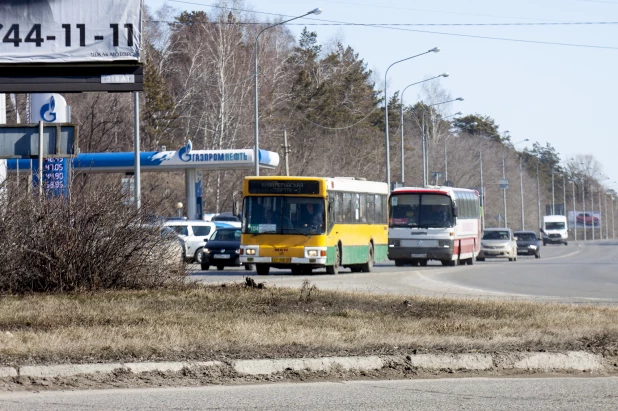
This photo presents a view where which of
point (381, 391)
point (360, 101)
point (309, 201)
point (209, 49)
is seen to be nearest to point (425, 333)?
point (381, 391)

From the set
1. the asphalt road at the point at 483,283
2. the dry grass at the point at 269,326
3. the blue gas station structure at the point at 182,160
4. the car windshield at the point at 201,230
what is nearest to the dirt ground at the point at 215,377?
the dry grass at the point at 269,326

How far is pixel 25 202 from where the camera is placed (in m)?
16.0

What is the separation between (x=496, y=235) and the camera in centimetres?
4672

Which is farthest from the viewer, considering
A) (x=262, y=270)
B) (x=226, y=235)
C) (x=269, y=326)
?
(x=226, y=235)

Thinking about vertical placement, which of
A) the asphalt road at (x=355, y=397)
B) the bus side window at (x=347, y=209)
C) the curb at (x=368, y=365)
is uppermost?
the bus side window at (x=347, y=209)

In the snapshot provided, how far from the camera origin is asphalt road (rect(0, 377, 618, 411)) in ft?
26.4

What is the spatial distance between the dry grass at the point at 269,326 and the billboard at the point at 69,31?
11.2 feet

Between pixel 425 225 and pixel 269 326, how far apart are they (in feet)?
84.3

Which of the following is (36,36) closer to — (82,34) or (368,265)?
(82,34)

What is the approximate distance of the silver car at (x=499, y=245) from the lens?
4562cm

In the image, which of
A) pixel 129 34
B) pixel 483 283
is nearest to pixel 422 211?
pixel 483 283


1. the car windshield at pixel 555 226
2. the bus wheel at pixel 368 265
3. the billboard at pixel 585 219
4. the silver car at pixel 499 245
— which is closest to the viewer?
the bus wheel at pixel 368 265

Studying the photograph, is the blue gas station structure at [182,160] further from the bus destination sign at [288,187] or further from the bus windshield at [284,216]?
the bus windshield at [284,216]

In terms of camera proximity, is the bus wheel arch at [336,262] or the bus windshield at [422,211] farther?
Result: the bus windshield at [422,211]
